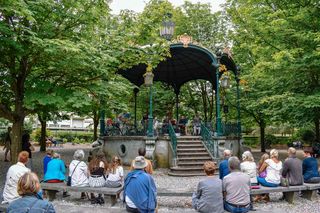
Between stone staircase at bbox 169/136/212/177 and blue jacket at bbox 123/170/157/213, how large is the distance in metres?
8.65

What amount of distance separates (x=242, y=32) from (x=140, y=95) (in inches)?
402

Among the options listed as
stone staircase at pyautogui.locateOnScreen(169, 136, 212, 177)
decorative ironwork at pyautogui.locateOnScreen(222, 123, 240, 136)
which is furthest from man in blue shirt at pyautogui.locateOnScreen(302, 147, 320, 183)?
decorative ironwork at pyautogui.locateOnScreen(222, 123, 240, 136)

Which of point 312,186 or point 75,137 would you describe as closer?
point 312,186

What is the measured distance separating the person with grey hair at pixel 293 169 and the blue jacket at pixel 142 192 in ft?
16.2

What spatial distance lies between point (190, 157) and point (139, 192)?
405 inches

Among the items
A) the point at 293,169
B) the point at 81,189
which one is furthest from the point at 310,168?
the point at 81,189

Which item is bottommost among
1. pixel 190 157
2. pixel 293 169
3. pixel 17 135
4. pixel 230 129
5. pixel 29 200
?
pixel 190 157

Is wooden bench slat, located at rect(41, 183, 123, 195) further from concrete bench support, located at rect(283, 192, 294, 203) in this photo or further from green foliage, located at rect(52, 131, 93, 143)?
green foliage, located at rect(52, 131, 93, 143)

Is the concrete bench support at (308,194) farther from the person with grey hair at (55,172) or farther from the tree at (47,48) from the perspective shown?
the tree at (47,48)

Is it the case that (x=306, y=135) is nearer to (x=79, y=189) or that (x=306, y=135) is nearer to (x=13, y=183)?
(x=79, y=189)

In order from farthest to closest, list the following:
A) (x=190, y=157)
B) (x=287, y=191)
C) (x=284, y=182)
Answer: (x=190, y=157) → (x=284, y=182) → (x=287, y=191)

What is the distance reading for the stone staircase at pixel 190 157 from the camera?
561 inches

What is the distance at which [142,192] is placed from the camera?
5316mm

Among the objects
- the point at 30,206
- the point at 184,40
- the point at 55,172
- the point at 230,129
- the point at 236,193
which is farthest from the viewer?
the point at 230,129
